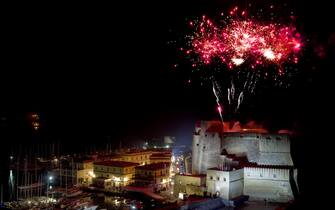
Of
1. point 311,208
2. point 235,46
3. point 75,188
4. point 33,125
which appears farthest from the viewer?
point 33,125

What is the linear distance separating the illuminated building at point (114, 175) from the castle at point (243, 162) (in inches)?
298

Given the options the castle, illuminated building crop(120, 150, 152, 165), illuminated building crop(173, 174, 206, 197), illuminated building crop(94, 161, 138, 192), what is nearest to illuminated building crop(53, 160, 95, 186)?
illuminated building crop(94, 161, 138, 192)

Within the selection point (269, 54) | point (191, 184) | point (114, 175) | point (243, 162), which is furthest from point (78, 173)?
point (269, 54)

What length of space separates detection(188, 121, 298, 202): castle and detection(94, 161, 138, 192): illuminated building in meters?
7.57

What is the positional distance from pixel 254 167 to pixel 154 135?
44187mm

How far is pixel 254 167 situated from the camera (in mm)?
27078

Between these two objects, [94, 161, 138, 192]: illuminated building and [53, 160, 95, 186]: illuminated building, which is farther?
[53, 160, 95, 186]: illuminated building

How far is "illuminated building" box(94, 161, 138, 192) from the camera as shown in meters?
35.7

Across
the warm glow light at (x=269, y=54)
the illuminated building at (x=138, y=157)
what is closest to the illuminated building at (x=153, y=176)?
the illuminated building at (x=138, y=157)

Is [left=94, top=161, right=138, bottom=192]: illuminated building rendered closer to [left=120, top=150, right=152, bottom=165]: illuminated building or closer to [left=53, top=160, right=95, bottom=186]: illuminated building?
[left=53, top=160, right=95, bottom=186]: illuminated building

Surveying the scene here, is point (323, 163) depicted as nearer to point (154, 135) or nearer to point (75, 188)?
point (75, 188)

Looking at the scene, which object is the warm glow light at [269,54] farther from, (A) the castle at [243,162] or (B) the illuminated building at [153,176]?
(B) the illuminated building at [153,176]

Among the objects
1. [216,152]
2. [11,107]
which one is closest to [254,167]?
[216,152]

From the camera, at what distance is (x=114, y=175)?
118 ft
